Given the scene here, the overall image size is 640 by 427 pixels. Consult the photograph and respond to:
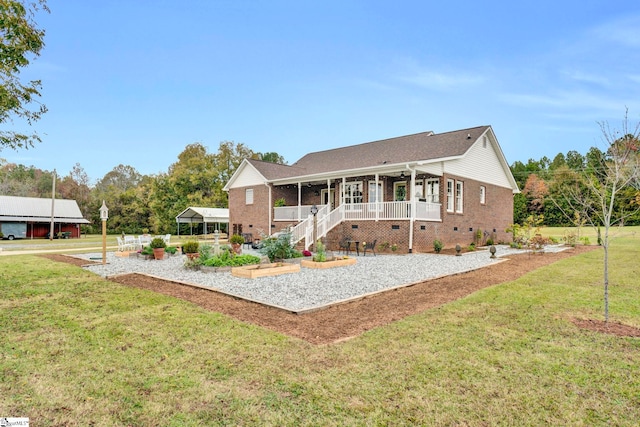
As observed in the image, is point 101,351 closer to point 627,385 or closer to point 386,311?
point 386,311

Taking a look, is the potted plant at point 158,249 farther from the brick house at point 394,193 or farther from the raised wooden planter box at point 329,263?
the raised wooden planter box at point 329,263

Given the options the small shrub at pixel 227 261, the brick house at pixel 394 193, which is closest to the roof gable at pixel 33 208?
the brick house at pixel 394 193

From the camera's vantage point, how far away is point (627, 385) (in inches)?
127

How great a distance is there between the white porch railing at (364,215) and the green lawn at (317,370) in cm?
982

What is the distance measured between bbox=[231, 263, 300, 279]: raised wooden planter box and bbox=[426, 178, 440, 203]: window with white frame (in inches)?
370

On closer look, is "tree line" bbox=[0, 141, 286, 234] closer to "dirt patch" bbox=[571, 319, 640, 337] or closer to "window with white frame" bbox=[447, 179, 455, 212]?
"window with white frame" bbox=[447, 179, 455, 212]

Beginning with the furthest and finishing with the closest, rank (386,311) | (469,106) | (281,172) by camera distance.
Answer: (469,106) → (281,172) → (386,311)

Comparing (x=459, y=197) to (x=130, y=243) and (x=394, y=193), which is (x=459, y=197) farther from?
(x=130, y=243)

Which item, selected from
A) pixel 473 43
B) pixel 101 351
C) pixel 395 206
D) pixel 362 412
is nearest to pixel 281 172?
pixel 395 206

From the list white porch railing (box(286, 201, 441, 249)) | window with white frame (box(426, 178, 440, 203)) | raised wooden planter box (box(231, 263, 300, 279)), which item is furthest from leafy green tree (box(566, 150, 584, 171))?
raised wooden planter box (box(231, 263, 300, 279))

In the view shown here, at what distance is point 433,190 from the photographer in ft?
57.7

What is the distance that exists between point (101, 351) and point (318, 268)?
24.9ft

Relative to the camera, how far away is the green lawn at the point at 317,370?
2.77m

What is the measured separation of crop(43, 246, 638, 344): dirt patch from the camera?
5055mm
